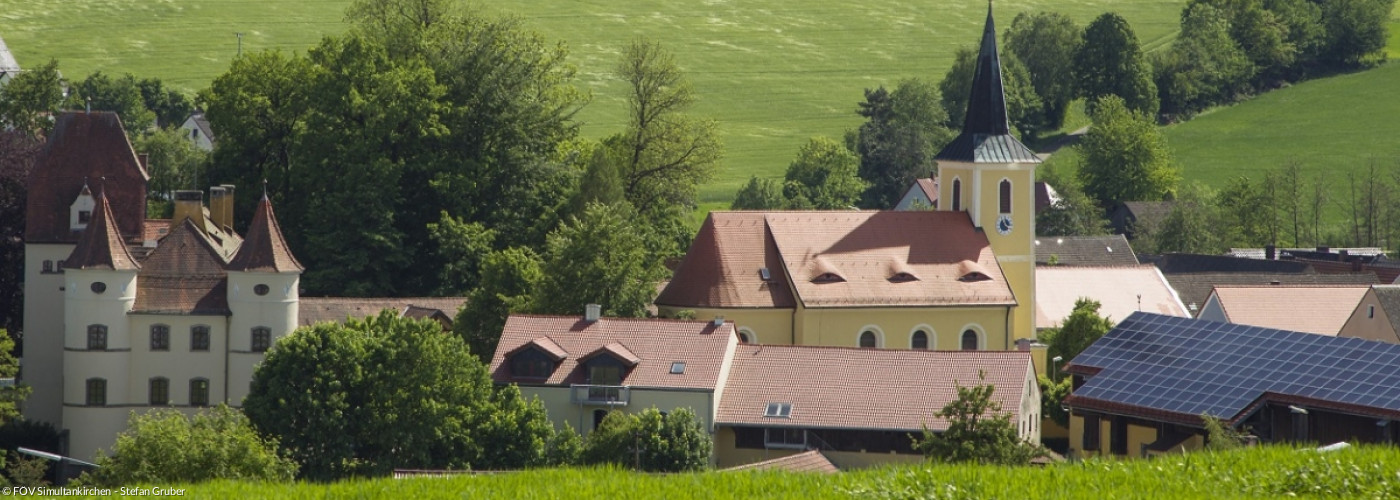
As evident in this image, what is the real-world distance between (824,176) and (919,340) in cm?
6020

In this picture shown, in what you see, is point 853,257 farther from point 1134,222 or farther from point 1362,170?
point 1362,170

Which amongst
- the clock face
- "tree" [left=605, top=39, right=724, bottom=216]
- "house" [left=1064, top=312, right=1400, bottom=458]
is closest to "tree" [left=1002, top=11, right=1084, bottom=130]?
"tree" [left=605, top=39, right=724, bottom=216]

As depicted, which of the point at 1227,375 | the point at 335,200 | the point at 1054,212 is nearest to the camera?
the point at 1227,375

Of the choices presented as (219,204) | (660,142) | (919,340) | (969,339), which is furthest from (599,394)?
(660,142)

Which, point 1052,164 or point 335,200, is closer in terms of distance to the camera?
point 335,200

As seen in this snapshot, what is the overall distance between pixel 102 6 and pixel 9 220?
283ft

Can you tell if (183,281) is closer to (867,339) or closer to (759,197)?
(867,339)

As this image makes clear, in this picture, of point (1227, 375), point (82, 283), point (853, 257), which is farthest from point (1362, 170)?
point (82, 283)

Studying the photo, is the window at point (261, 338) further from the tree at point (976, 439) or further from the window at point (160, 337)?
the tree at point (976, 439)

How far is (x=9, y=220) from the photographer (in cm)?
7131

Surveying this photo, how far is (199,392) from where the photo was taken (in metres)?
64.4

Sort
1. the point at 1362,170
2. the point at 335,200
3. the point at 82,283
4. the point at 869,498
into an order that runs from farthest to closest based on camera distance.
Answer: the point at 1362,170, the point at 335,200, the point at 82,283, the point at 869,498

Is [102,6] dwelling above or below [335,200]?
above

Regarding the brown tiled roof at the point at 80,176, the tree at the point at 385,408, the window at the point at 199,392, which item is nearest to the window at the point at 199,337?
the window at the point at 199,392
